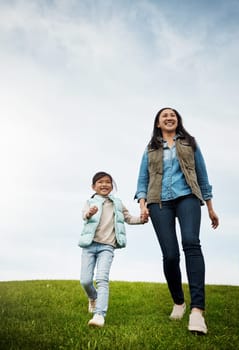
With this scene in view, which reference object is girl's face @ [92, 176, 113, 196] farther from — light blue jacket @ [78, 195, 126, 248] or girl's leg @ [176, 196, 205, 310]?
girl's leg @ [176, 196, 205, 310]

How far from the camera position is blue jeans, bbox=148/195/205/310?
5.65 meters

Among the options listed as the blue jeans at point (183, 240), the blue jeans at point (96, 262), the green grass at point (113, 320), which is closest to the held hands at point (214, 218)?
the blue jeans at point (183, 240)

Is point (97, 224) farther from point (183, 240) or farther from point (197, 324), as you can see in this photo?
point (197, 324)

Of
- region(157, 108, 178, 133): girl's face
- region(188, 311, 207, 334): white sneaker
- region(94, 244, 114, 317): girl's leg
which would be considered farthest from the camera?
region(157, 108, 178, 133): girl's face

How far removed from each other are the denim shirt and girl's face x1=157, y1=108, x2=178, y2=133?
0.22m

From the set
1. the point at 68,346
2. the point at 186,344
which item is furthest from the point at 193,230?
the point at 68,346

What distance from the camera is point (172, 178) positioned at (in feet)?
20.4

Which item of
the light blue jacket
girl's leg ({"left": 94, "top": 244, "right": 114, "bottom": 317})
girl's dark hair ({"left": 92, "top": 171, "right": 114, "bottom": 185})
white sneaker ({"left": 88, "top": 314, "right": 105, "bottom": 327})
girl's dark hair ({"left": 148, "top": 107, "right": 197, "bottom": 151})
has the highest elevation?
girl's dark hair ({"left": 148, "top": 107, "right": 197, "bottom": 151})

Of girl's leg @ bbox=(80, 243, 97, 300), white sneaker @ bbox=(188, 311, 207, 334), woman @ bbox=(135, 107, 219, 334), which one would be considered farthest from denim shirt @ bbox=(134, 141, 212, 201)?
white sneaker @ bbox=(188, 311, 207, 334)

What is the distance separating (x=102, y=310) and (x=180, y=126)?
2849mm

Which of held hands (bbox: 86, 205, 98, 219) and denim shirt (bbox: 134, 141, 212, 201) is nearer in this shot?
denim shirt (bbox: 134, 141, 212, 201)

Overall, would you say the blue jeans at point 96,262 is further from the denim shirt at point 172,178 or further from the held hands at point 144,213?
the denim shirt at point 172,178

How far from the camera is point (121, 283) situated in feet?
39.2

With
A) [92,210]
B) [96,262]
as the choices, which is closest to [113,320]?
[96,262]
